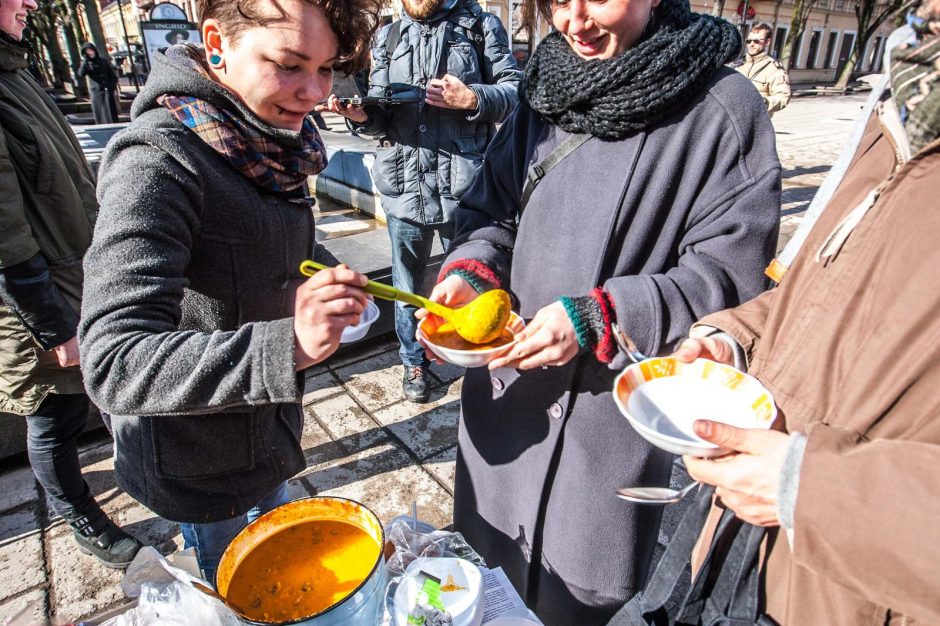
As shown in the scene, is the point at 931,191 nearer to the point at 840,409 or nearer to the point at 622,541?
the point at 840,409

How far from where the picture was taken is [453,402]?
368 centimetres

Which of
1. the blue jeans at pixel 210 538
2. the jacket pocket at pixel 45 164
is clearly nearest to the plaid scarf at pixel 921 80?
the blue jeans at pixel 210 538

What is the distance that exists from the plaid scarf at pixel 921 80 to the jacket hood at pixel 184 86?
4.41 feet

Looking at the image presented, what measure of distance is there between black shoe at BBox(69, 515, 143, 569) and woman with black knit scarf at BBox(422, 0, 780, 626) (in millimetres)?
1829

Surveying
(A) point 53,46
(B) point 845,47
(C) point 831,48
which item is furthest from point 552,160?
(B) point 845,47

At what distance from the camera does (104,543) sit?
2.43m

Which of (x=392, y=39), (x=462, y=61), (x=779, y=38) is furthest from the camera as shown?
(x=779, y=38)

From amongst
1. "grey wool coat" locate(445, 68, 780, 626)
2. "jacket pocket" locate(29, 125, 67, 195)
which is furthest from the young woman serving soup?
"jacket pocket" locate(29, 125, 67, 195)

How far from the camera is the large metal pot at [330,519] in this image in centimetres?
91

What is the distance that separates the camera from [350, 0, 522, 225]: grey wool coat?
3.19 metres

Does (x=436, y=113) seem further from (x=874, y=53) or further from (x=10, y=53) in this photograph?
(x=874, y=53)

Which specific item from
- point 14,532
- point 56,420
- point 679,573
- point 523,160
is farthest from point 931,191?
point 14,532

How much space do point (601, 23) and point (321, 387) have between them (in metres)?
3.10

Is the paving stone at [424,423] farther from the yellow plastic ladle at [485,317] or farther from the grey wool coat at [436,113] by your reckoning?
the yellow plastic ladle at [485,317]
